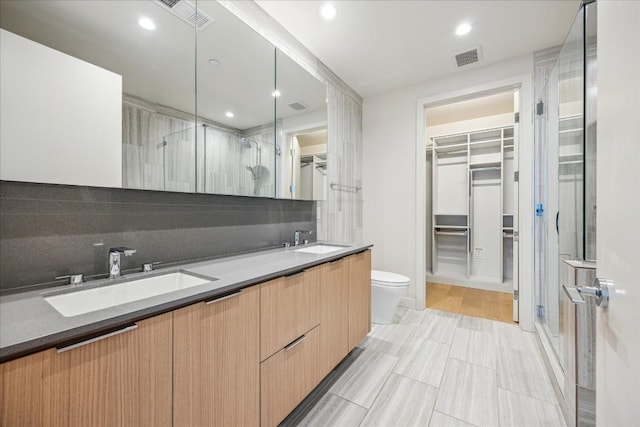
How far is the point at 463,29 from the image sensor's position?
212 centimetres

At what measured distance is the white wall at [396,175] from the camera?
2.95 m

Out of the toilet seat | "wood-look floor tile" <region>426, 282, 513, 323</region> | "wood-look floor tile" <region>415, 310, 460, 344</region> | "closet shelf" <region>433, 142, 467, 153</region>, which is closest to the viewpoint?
"wood-look floor tile" <region>415, 310, 460, 344</region>

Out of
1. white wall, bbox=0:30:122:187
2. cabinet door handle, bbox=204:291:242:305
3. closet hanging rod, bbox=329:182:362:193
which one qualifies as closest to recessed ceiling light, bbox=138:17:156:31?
white wall, bbox=0:30:122:187

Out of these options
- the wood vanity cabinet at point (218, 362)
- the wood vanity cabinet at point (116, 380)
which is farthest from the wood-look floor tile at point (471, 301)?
the wood vanity cabinet at point (116, 380)

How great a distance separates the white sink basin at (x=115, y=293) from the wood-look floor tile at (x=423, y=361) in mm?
1592

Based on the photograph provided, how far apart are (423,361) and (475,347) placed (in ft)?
1.85

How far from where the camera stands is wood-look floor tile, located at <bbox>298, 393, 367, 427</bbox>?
139cm

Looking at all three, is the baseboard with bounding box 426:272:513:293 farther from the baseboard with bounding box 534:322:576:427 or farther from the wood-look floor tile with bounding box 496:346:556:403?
the wood-look floor tile with bounding box 496:346:556:403

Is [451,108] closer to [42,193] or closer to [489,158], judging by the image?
[489,158]

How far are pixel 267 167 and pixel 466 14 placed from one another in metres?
1.90

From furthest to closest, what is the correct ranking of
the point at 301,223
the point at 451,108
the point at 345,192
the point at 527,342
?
the point at 451,108, the point at 345,192, the point at 301,223, the point at 527,342

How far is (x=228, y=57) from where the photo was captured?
155cm

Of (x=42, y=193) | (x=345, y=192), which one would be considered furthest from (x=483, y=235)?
(x=42, y=193)

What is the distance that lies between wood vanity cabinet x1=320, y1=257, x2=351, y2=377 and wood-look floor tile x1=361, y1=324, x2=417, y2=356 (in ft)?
1.49
